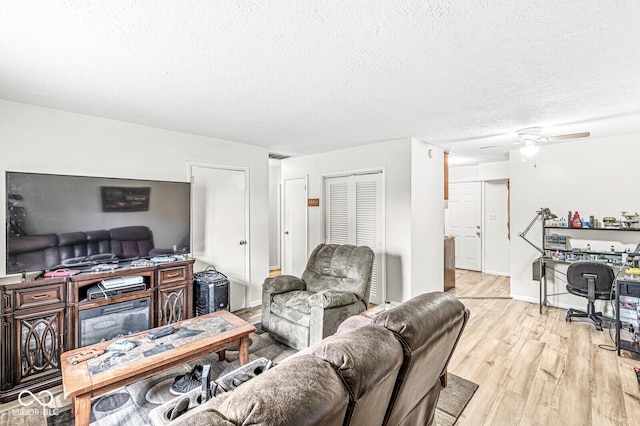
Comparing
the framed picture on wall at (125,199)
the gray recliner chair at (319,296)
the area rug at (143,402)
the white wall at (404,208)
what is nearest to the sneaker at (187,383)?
the area rug at (143,402)

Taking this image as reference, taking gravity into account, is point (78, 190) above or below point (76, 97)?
below

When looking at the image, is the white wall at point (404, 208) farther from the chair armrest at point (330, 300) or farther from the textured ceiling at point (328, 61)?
the chair armrest at point (330, 300)

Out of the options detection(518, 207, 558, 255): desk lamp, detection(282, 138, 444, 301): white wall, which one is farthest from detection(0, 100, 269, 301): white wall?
detection(518, 207, 558, 255): desk lamp

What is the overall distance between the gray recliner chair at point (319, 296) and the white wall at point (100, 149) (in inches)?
49.6

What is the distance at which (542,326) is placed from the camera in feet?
11.7

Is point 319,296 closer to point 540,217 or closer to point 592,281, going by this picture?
point 592,281

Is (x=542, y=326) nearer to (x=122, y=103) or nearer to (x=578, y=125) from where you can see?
(x=578, y=125)

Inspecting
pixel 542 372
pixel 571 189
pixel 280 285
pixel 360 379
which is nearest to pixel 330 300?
pixel 280 285

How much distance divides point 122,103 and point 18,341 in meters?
2.06

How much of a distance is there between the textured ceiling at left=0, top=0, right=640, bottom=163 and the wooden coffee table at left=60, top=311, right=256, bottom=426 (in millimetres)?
1931

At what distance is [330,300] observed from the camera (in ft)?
9.02

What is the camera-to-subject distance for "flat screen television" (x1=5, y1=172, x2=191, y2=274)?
248cm

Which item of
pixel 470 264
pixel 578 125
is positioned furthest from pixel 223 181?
pixel 470 264

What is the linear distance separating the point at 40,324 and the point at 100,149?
1.70 m
